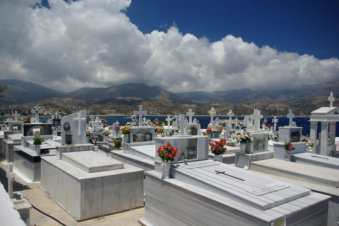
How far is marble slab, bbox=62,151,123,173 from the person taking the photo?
9.57 m

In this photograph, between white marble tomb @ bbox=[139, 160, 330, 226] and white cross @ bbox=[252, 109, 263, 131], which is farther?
white cross @ bbox=[252, 109, 263, 131]

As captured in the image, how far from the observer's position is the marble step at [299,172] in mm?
7992

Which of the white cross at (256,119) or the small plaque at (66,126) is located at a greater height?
the white cross at (256,119)

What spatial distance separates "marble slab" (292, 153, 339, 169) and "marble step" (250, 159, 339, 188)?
25.8 inches

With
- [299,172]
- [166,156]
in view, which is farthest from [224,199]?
[299,172]

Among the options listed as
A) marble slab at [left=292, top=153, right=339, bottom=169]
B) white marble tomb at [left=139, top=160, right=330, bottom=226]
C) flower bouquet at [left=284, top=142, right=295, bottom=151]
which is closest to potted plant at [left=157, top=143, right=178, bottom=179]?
white marble tomb at [left=139, top=160, right=330, bottom=226]

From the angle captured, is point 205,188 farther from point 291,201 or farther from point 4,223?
point 4,223

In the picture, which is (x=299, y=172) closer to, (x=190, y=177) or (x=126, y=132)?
(x=190, y=177)

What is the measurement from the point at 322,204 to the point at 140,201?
21.2 ft

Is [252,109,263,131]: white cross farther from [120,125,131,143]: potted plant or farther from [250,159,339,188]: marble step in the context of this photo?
[120,125,131,143]: potted plant

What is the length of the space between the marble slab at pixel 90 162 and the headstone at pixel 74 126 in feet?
3.46

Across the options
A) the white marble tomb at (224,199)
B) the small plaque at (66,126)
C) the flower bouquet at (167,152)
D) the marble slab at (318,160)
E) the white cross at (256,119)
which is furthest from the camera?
the white cross at (256,119)

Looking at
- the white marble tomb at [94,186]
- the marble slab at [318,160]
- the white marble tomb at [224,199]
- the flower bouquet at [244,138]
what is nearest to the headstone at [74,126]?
the white marble tomb at [94,186]

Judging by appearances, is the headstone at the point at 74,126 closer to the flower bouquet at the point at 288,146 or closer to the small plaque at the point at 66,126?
the small plaque at the point at 66,126
